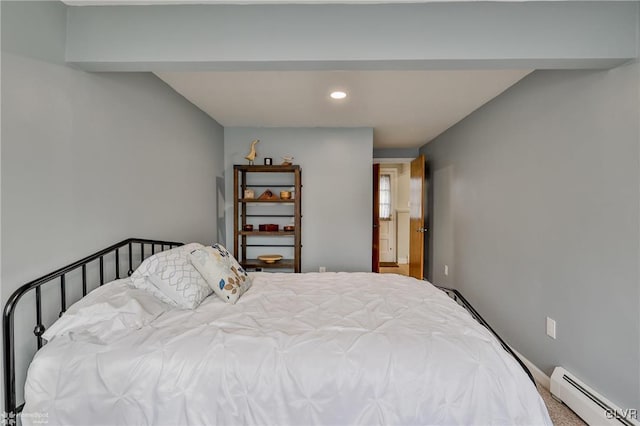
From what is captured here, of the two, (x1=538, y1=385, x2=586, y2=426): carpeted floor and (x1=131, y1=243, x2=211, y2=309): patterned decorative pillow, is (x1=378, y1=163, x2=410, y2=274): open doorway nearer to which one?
(x1=538, y1=385, x2=586, y2=426): carpeted floor

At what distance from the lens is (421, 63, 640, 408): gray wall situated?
168 centimetres

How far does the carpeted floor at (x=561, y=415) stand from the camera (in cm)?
187

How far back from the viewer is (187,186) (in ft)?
9.95

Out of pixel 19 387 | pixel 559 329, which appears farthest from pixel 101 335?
pixel 559 329

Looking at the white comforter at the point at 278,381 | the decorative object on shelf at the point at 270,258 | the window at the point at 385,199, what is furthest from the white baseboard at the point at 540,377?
the window at the point at 385,199

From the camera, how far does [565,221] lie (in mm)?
2084

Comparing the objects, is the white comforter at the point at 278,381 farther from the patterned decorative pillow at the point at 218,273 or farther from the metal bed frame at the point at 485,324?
the patterned decorative pillow at the point at 218,273

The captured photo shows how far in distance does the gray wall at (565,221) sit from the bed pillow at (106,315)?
2580 mm

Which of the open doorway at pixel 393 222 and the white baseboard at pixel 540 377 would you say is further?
the open doorway at pixel 393 222

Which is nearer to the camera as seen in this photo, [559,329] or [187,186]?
[559,329]

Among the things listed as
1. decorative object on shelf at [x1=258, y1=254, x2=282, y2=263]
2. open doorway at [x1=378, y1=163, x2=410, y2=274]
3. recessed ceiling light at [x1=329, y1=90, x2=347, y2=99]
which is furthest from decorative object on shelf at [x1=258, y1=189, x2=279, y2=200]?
open doorway at [x1=378, y1=163, x2=410, y2=274]

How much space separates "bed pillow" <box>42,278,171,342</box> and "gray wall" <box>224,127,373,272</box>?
2455 millimetres

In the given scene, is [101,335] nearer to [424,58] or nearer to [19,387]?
Result: [19,387]

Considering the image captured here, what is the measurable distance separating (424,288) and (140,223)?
216 centimetres
